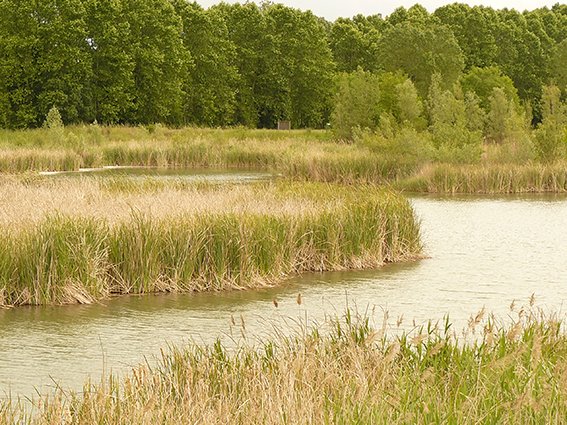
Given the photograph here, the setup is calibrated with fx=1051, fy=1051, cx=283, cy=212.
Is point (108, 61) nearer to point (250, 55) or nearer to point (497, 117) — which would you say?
point (250, 55)

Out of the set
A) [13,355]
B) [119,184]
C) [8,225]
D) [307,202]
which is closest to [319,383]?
[13,355]

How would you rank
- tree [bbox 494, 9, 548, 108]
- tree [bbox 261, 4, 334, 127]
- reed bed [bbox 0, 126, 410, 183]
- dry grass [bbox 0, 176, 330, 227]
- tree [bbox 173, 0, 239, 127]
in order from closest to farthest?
Answer: dry grass [bbox 0, 176, 330, 227], reed bed [bbox 0, 126, 410, 183], tree [bbox 173, 0, 239, 127], tree [bbox 261, 4, 334, 127], tree [bbox 494, 9, 548, 108]

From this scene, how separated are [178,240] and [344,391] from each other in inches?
291

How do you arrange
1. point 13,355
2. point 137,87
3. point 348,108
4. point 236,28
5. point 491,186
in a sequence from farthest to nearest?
point 236,28, point 137,87, point 348,108, point 491,186, point 13,355

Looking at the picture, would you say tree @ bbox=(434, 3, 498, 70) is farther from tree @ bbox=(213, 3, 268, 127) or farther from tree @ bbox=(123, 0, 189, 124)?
tree @ bbox=(123, 0, 189, 124)

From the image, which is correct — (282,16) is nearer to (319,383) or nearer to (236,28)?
(236,28)

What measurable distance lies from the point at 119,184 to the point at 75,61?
3435 cm

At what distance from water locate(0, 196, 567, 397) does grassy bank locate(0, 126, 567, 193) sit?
377 inches

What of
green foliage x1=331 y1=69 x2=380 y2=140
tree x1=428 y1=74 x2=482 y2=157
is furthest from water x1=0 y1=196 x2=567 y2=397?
green foliage x1=331 y1=69 x2=380 y2=140

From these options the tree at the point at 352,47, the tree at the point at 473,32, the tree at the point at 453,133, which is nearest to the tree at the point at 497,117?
the tree at the point at 453,133

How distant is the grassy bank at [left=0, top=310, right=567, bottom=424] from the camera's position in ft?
17.1

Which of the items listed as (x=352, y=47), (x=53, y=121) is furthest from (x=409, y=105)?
(x=352, y=47)

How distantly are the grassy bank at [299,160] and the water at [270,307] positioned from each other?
9582mm

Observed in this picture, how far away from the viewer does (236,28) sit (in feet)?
225
